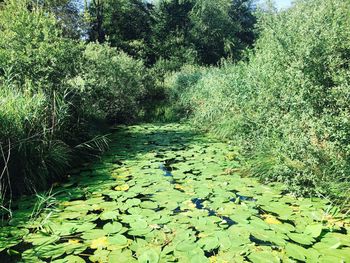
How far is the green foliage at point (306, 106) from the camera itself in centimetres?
453

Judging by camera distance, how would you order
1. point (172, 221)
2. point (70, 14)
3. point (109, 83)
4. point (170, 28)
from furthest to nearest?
point (170, 28)
point (70, 14)
point (109, 83)
point (172, 221)

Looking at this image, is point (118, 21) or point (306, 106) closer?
point (306, 106)

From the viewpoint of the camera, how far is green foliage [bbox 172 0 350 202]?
4527mm

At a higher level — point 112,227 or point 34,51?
point 34,51

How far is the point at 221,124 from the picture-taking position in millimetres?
8992

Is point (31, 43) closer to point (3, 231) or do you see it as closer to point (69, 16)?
point (3, 231)

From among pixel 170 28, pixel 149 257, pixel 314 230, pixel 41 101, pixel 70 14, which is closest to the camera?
pixel 149 257

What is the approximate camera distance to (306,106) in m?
4.93

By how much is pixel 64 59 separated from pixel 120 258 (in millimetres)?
5363

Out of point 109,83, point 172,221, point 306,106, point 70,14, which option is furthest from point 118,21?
point 172,221

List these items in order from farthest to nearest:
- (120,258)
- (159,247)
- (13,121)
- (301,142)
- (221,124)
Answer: (221,124)
(13,121)
(301,142)
(159,247)
(120,258)

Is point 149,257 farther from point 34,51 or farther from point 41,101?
point 34,51

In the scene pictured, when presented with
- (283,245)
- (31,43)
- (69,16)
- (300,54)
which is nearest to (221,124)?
(300,54)

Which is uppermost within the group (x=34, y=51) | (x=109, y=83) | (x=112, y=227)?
(x=34, y=51)
